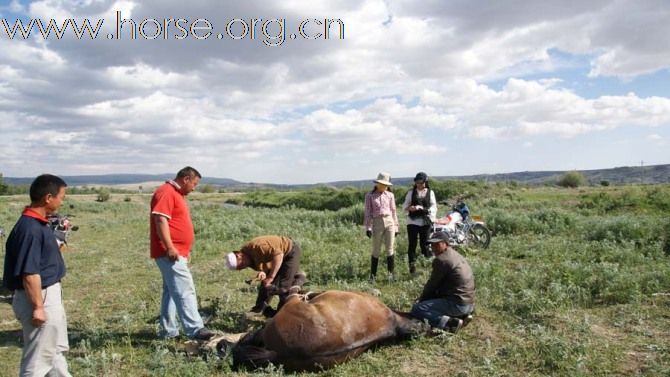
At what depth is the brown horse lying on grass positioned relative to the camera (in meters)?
4.91

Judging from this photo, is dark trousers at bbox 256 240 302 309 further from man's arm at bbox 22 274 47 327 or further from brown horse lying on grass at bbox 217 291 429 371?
man's arm at bbox 22 274 47 327

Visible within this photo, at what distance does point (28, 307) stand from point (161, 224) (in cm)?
166

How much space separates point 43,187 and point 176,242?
1.78 m

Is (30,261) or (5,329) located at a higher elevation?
(30,261)

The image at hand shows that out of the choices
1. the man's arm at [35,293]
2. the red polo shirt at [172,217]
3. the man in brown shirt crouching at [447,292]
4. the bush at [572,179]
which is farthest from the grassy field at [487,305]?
the bush at [572,179]

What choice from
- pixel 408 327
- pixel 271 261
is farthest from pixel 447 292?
pixel 271 261

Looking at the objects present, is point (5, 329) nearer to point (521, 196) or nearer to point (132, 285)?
point (132, 285)

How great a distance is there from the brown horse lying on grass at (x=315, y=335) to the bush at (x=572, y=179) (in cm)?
4695

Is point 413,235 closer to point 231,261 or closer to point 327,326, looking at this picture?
point 231,261

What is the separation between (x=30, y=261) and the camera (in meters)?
3.88

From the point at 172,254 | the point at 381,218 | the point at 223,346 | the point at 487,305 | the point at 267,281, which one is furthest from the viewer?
the point at 381,218

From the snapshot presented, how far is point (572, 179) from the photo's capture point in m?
48.1

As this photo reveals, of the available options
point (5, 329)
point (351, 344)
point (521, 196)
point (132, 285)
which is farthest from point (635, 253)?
point (521, 196)

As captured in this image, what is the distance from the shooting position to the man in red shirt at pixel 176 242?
17.9 ft
